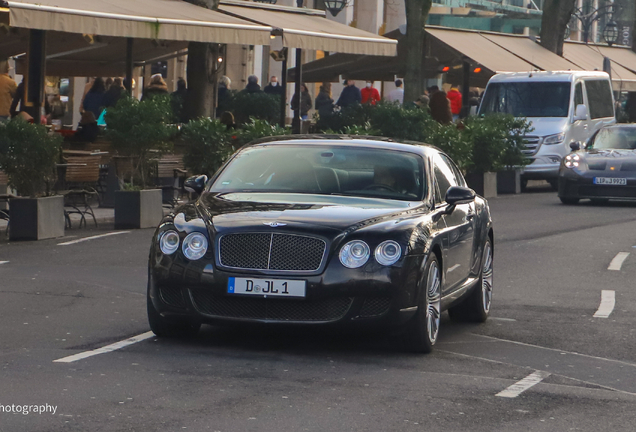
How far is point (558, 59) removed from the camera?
38062 mm

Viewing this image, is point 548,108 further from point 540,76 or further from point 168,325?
point 168,325

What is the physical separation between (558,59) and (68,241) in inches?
995

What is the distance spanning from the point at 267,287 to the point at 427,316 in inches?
40.9

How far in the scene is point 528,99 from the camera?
2945 cm

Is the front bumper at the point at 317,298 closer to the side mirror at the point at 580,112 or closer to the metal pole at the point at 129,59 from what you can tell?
the metal pole at the point at 129,59

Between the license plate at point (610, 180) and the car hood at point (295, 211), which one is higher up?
the car hood at point (295, 211)

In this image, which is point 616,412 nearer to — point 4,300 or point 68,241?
point 4,300

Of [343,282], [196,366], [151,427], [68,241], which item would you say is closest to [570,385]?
[343,282]

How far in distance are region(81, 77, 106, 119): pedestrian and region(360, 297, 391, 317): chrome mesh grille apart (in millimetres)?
18916

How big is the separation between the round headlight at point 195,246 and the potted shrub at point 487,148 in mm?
17062

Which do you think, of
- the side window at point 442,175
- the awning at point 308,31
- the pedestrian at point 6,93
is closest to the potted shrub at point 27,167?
the pedestrian at point 6,93

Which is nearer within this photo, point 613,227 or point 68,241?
point 68,241

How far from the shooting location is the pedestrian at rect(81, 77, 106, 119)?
1033 inches

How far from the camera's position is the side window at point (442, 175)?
9445 millimetres
